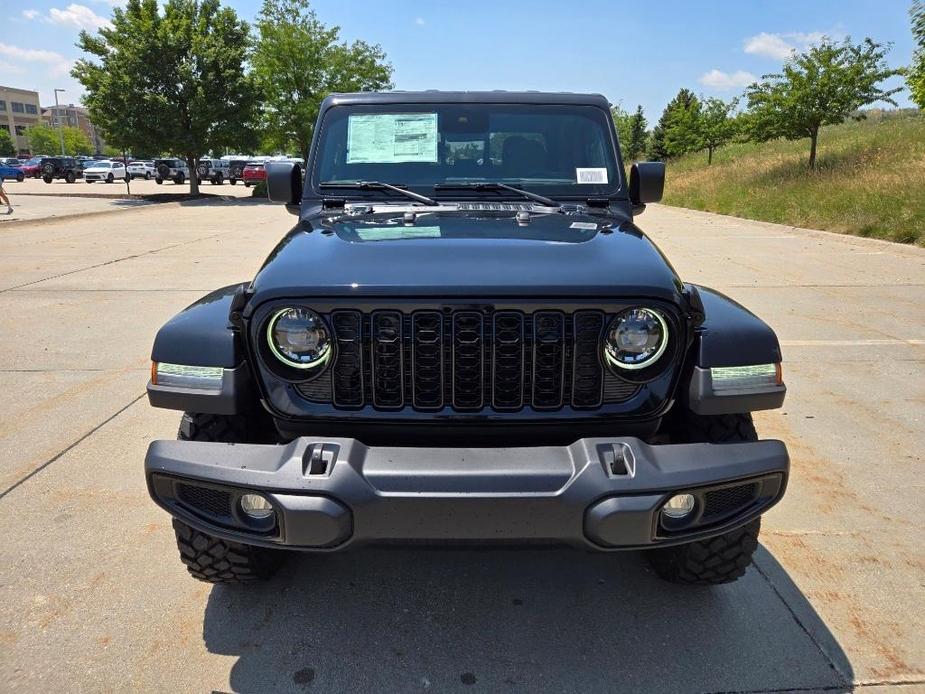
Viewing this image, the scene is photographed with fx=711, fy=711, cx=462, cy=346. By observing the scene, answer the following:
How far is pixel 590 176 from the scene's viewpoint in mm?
3381

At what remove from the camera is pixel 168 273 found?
10.1 metres

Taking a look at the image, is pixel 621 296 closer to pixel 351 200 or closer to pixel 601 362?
pixel 601 362

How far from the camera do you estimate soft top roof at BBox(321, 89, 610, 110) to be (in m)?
3.52

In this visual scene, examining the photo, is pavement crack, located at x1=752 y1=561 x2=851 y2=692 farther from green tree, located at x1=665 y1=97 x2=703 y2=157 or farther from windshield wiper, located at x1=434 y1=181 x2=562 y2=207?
green tree, located at x1=665 y1=97 x2=703 y2=157

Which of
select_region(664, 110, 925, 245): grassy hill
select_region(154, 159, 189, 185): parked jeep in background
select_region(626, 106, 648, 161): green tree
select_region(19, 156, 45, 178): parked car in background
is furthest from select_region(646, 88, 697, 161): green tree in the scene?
select_region(19, 156, 45, 178): parked car in background

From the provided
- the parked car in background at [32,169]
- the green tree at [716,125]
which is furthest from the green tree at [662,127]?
the parked car in background at [32,169]

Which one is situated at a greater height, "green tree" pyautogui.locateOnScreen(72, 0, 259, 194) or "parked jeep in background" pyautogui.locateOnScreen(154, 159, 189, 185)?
"green tree" pyautogui.locateOnScreen(72, 0, 259, 194)

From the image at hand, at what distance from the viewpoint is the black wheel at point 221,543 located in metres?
2.39

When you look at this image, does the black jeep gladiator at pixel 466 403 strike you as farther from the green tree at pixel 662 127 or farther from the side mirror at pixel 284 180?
the green tree at pixel 662 127

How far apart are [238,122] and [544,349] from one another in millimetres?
27753

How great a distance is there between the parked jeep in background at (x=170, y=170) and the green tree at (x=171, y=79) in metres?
13.6

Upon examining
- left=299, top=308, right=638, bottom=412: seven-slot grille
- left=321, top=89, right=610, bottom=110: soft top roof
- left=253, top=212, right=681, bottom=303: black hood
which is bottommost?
left=299, top=308, right=638, bottom=412: seven-slot grille

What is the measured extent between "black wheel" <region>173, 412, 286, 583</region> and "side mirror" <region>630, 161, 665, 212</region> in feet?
6.84

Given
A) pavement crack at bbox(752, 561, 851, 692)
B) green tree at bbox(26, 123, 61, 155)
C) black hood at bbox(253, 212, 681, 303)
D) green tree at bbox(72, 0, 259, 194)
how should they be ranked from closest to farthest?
black hood at bbox(253, 212, 681, 303), pavement crack at bbox(752, 561, 851, 692), green tree at bbox(72, 0, 259, 194), green tree at bbox(26, 123, 61, 155)
